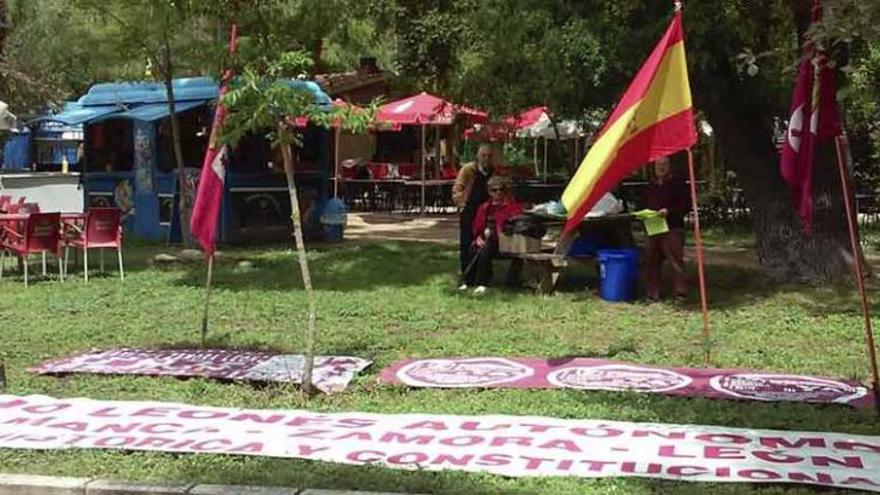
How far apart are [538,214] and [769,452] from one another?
6.32 meters

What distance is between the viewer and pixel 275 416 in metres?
6.73

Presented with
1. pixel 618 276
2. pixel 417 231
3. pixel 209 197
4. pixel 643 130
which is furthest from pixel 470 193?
pixel 417 231

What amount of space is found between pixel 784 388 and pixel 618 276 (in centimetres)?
404

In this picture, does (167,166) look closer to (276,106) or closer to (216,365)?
(216,365)

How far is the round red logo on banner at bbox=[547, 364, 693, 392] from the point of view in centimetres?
738

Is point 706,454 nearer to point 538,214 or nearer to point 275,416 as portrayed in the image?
point 275,416

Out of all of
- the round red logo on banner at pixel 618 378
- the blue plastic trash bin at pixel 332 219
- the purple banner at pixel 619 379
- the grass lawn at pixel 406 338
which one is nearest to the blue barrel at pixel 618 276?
the grass lawn at pixel 406 338

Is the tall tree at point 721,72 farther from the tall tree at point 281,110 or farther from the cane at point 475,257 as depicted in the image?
the tall tree at point 281,110

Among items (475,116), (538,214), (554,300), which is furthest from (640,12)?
(475,116)

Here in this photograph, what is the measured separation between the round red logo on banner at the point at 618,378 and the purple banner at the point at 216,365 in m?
1.55

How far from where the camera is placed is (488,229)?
38.6 feet

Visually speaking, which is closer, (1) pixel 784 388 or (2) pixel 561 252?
(1) pixel 784 388

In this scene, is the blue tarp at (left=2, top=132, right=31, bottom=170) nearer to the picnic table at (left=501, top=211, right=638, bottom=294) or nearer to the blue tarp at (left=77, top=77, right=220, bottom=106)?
the blue tarp at (left=77, top=77, right=220, bottom=106)

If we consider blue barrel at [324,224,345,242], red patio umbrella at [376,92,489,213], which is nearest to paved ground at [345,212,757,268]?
blue barrel at [324,224,345,242]
